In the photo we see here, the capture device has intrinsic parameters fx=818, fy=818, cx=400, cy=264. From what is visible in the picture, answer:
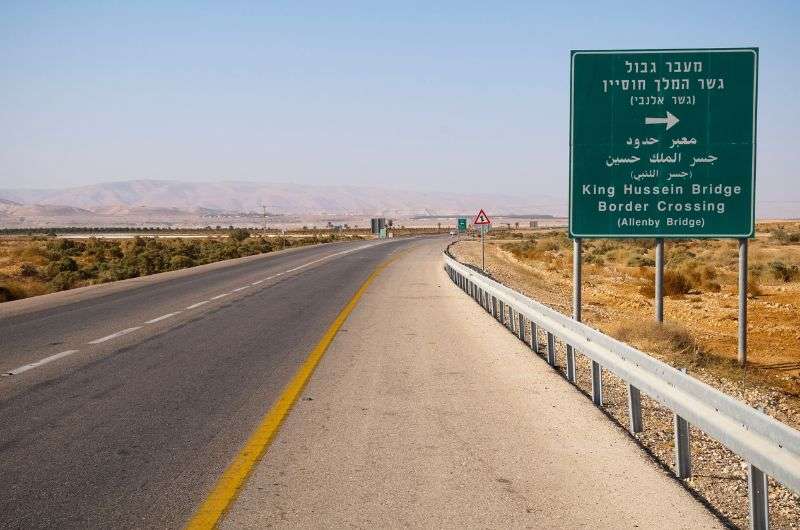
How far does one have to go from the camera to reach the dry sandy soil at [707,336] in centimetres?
641

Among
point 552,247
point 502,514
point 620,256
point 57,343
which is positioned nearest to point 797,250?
point 620,256

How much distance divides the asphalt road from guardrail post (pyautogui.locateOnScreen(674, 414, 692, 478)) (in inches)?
134

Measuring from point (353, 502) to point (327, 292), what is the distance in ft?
56.3

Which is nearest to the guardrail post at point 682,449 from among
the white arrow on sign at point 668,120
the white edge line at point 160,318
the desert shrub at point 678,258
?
the white arrow on sign at point 668,120

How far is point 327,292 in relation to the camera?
73.5 ft

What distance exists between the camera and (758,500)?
4.77 metres

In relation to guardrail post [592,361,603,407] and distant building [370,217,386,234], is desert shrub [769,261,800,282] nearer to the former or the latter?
guardrail post [592,361,603,407]

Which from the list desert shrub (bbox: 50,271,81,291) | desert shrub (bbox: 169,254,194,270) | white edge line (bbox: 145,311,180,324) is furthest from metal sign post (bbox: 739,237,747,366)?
desert shrub (bbox: 169,254,194,270)

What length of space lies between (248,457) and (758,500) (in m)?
3.63

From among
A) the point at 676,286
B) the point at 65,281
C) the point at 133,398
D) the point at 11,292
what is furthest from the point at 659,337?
the point at 65,281

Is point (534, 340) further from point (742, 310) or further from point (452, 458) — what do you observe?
point (452, 458)

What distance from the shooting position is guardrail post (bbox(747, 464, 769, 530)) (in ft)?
15.5

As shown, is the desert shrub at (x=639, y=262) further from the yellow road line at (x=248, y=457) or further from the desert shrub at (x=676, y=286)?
the yellow road line at (x=248, y=457)

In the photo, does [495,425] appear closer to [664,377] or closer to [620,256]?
[664,377]
